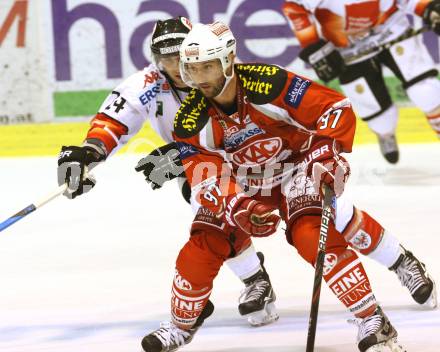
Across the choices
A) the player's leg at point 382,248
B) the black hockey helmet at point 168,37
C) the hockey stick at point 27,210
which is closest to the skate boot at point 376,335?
the player's leg at point 382,248

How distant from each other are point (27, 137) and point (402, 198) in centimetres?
337

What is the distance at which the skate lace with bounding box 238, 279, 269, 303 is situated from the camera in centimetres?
411

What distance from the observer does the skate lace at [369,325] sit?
340 cm

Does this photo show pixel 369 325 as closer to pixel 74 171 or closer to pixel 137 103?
pixel 74 171

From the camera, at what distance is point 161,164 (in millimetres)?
4207

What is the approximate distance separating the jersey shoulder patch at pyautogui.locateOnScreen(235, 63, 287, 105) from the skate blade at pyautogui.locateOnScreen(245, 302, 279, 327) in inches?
35.0

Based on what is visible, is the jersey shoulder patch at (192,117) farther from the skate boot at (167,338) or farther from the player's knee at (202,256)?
the skate boot at (167,338)

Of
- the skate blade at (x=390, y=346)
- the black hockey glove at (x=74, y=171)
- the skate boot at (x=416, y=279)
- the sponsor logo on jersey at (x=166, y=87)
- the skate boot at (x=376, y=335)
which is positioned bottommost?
Answer: the skate boot at (x=416, y=279)

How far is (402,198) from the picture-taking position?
20.4 ft

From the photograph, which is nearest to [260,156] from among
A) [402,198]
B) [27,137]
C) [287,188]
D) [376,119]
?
[287,188]

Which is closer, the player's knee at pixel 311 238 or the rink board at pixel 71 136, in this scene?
the player's knee at pixel 311 238

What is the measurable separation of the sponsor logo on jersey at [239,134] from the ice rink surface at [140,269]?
0.72 m

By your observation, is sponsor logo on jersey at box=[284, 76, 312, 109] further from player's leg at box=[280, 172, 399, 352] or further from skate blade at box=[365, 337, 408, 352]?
skate blade at box=[365, 337, 408, 352]

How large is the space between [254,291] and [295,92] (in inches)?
36.2
